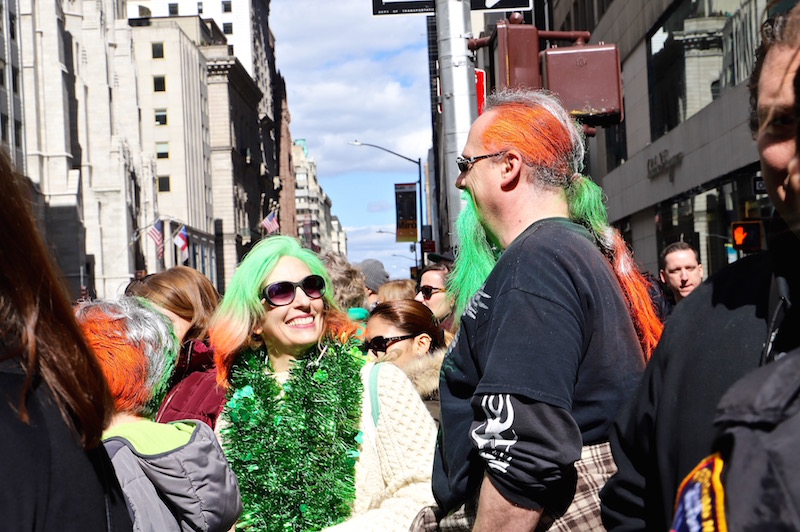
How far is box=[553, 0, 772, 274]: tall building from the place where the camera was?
18.7m

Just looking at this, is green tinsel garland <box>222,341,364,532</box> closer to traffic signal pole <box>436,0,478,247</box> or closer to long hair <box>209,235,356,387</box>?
long hair <box>209,235,356,387</box>

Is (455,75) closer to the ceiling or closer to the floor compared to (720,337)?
closer to the ceiling

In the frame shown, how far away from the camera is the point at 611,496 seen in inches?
76.9

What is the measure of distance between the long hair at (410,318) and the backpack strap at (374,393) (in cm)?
206

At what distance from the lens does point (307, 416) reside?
3.95 metres

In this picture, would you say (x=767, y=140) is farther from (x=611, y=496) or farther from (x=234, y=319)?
(x=234, y=319)

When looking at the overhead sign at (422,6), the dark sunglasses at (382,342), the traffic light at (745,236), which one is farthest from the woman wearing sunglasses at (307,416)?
the traffic light at (745,236)

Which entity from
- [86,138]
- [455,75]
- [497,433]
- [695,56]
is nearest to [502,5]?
[455,75]

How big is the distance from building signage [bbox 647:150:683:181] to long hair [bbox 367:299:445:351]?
1821cm

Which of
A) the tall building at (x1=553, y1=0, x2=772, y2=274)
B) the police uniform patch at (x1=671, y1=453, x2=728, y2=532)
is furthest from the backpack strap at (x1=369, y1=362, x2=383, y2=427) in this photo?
the tall building at (x1=553, y1=0, x2=772, y2=274)

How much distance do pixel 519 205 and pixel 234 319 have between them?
1.81 meters

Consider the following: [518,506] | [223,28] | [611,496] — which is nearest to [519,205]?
[518,506]

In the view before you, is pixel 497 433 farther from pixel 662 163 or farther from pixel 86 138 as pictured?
pixel 86 138

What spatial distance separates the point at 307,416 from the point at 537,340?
1696 millimetres
